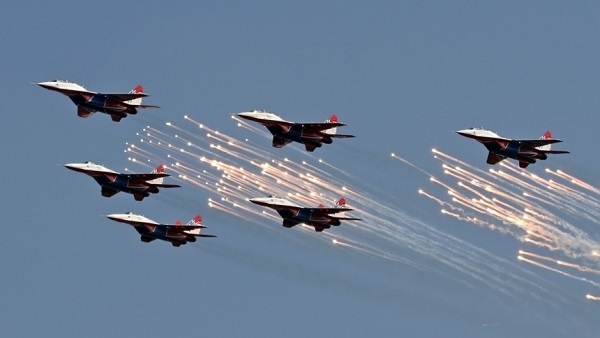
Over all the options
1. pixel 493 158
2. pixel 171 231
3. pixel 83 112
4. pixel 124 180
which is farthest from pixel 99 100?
pixel 493 158

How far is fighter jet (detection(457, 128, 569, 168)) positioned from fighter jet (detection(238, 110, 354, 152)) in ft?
39.3

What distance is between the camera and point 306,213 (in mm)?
191375

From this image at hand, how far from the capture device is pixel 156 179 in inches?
7530

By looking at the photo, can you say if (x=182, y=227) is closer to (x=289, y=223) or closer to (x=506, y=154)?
(x=289, y=223)

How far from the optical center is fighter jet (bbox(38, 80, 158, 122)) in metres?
189

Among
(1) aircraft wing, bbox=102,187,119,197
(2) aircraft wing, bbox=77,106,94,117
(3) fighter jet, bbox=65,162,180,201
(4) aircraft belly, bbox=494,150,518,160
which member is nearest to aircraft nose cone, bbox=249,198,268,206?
(3) fighter jet, bbox=65,162,180,201

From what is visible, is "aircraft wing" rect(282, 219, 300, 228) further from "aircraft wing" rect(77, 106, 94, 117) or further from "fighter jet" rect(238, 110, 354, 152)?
"aircraft wing" rect(77, 106, 94, 117)

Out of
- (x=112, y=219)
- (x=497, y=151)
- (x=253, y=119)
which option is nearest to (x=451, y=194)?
(x=497, y=151)

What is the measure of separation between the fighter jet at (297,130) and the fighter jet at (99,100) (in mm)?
9933

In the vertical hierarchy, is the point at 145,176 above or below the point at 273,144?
below

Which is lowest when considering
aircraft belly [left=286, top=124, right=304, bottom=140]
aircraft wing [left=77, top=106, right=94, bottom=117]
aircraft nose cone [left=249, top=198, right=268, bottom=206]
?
aircraft nose cone [left=249, top=198, right=268, bottom=206]

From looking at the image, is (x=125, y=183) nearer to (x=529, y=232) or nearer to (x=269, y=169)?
(x=269, y=169)

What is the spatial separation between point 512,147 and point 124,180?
120 feet

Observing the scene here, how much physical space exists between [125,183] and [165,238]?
6.60 meters
